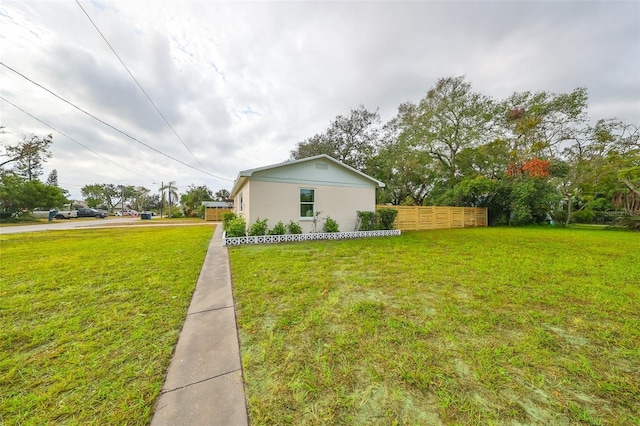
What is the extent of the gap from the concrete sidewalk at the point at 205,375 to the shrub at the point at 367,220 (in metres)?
7.94

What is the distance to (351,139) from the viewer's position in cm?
2033

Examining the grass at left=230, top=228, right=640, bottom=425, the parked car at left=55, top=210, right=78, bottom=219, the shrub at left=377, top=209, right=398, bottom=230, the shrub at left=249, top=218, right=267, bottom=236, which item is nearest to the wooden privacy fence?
the shrub at left=377, top=209, right=398, bottom=230

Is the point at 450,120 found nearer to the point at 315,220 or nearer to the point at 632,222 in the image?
the point at 632,222

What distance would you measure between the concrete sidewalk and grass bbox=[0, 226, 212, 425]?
0.10 m

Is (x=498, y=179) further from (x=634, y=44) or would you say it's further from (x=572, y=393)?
(x=572, y=393)

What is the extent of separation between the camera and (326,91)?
12555 millimetres

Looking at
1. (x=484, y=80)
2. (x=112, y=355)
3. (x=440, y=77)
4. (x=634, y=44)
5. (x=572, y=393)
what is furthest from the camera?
(x=440, y=77)

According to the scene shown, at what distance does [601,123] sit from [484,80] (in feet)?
29.4

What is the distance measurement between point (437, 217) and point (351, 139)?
1037 cm

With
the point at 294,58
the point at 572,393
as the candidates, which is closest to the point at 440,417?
the point at 572,393

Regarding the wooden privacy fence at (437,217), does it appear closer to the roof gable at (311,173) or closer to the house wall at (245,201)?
the roof gable at (311,173)

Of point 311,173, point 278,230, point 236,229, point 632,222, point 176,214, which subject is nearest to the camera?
point 236,229

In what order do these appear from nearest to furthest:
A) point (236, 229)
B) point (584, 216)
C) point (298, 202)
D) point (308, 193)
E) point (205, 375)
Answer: point (205, 375)
point (236, 229)
point (298, 202)
point (308, 193)
point (584, 216)

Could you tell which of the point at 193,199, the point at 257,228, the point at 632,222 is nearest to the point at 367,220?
the point at 257,228
